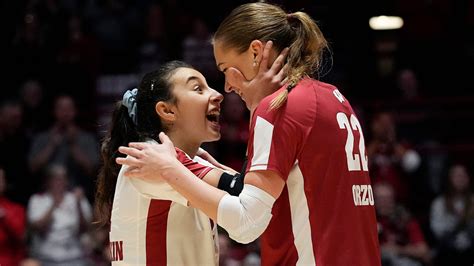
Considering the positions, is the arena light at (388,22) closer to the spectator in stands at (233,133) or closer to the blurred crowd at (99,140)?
the blurred crowd at (99,140)

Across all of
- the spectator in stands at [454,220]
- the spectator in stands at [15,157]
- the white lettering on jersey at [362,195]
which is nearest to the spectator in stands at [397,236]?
the spectator in stands at [454,220]

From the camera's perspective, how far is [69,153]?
29.7 feet

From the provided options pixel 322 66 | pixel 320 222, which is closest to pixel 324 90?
pixel 322 66

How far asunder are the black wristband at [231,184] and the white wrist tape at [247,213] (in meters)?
0.18

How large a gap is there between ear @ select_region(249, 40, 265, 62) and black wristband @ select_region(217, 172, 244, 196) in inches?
17.3

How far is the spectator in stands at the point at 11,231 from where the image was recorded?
321 inches

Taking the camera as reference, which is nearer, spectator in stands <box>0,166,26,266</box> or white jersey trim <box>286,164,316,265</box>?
white jersey trim <box>286,164,316,265</box>

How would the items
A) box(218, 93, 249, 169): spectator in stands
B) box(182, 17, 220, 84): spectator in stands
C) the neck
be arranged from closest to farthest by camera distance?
the neck, box(218, 93, 249, 169): spectator in stands, box(182, 17, 220, 84): spectator in stands

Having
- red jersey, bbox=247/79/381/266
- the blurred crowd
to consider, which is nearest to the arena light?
the blurred crowd

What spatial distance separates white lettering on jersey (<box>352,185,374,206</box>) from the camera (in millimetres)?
3152

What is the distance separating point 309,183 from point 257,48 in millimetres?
534

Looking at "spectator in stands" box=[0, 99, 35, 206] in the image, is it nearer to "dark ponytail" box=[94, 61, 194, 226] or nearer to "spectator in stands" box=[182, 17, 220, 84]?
"spectator in stands" box=[182, 17, 220, 84]

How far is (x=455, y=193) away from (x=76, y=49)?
4845 millimetres

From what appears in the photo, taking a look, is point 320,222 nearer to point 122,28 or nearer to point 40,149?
point 40,149
